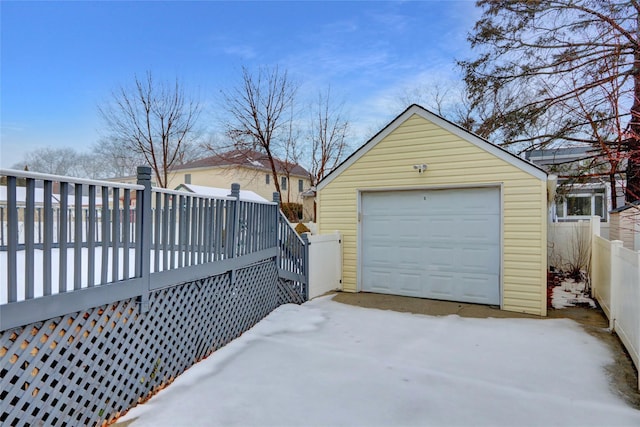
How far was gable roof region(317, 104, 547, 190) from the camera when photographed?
6188 millimetres

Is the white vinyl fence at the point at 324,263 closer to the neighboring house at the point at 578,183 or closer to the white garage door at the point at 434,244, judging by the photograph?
the white garage door at the point at 434,244

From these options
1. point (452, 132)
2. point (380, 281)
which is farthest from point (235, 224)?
point (452, 132)

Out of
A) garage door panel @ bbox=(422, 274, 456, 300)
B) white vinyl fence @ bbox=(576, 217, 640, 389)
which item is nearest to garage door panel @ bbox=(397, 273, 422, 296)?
garage door panel @ bbox=(422, 274, 456, 300)

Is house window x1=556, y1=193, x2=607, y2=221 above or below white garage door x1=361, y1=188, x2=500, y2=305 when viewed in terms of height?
above

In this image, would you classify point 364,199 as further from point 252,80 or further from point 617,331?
point 252,80

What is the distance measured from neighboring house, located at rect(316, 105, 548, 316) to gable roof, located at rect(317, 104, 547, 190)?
2 centimetres

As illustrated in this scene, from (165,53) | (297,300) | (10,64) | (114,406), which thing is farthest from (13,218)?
(165,53)

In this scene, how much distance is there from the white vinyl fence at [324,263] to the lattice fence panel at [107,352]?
8.08 ft

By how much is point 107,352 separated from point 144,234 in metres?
1.02

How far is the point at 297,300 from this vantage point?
674cm

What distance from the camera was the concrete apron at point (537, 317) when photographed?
12.2 feet

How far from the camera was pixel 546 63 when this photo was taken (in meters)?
10.8

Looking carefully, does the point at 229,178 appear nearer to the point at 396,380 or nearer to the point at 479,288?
the point at 479,288

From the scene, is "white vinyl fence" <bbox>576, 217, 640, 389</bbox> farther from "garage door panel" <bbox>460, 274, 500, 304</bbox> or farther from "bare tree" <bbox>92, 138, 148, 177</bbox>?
"bare tree" <bbox>92, 138, 148, 177</bbox>
